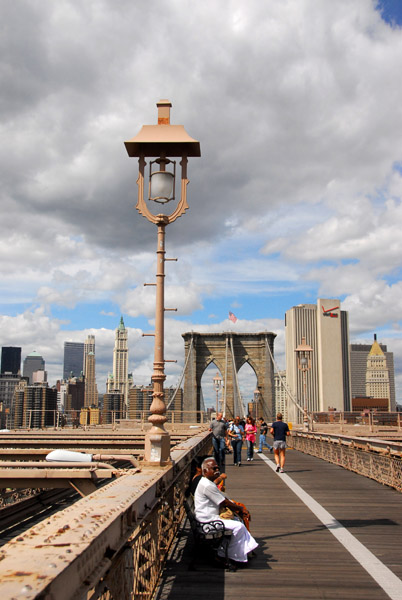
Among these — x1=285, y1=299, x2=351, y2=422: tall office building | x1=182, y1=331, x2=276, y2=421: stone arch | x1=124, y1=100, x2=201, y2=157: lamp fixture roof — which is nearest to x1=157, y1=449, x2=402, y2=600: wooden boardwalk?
x1=124, y1=100, x2=201, y2=157: lamp fixture roof

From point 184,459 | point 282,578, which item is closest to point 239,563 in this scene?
point 282,578

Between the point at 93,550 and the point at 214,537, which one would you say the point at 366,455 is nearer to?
the point at 214,537

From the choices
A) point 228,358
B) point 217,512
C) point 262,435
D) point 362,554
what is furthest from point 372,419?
point 228,358

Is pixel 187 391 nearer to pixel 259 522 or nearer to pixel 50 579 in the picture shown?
pixel 259 522

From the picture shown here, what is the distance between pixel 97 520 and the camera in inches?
108

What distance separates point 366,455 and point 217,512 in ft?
28.5

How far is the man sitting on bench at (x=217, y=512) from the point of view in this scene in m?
5.50

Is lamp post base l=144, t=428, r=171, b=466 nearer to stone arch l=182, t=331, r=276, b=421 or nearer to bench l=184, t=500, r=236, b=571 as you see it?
bench l=184, t=500, r=236, b=571

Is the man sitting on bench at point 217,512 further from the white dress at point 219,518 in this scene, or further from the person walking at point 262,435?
the person walking at point 262,435

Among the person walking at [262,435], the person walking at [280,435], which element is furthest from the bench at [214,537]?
the person walking at [262,435]

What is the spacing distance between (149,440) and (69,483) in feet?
3.18

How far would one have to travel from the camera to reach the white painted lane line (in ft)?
15.6

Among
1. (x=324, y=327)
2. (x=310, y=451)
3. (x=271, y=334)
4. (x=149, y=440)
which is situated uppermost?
(x=324, y=327)

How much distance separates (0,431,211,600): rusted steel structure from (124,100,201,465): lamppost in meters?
1.73
